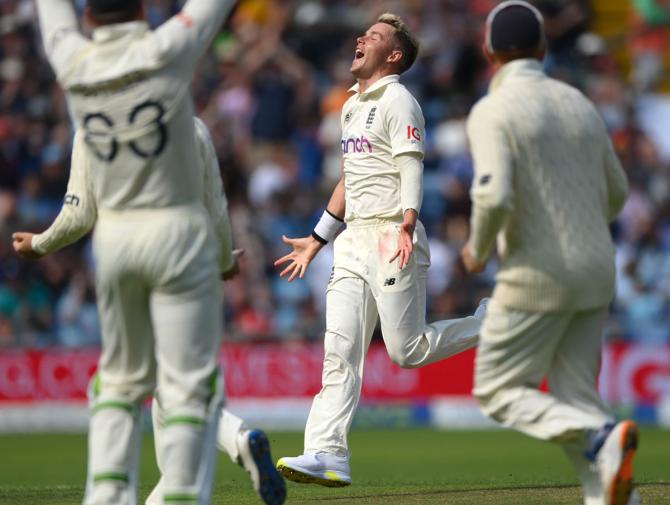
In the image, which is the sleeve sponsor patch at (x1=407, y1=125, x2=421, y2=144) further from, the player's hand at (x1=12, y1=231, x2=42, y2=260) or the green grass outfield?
the player's hand at (x1=12, y1=231, x2=42, y2=260)

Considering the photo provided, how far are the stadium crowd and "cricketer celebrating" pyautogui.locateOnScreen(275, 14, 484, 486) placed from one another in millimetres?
7793

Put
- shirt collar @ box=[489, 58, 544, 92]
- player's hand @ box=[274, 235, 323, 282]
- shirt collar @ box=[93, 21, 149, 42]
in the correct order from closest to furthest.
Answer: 1. shirt collar @ box=[93, 21, 149, 42]
2. shirt collar @ box=[489, 58, 544, 92]
3. player's hand @ box=[274, 235, 323, 282]

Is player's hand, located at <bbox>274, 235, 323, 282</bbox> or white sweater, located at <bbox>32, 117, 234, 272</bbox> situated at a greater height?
white sweater, located at <bbox>32, 117, 234, 272</bbox>

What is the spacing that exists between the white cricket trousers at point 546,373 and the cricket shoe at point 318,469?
2098mm

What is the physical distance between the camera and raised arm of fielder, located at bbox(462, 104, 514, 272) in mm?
5746

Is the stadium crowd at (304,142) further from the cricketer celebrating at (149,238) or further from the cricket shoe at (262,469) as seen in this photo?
the cricketer celebrating at (149,238)

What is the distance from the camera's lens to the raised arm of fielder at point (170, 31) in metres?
5.80

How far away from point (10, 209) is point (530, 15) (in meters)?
11.9

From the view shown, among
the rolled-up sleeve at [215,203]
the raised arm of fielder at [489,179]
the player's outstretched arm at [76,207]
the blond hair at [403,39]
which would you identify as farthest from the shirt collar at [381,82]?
the raised arm of fielder at [489,179]

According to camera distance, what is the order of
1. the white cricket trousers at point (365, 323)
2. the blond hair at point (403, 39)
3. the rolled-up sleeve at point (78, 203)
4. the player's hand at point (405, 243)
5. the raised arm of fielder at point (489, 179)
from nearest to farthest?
the raised arm of fielder at point (489, 179) < the rolled-up sleeve at point (78, 203) < the player's hand at point (405, 243) < the white cricket trousers at point (365, 323) < the blond hair at point (403, 39)

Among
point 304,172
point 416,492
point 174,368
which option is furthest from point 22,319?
point 174,368

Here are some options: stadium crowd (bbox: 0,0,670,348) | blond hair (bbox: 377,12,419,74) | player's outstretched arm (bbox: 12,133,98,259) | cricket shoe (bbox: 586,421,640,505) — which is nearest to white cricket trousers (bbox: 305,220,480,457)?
blond hair (bbox: 377,12,419,74)

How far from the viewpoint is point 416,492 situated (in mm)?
8547

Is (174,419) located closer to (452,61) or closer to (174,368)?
(174,368)
